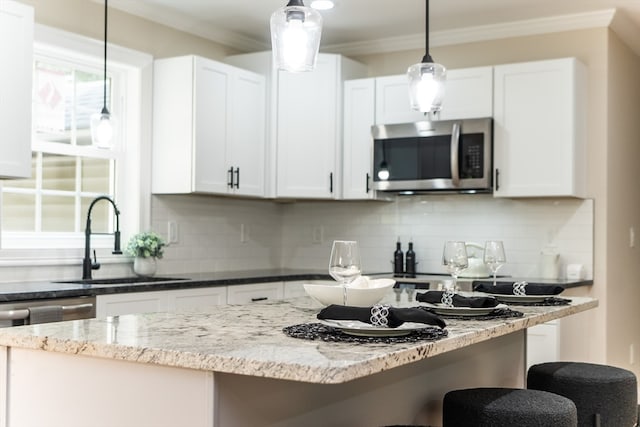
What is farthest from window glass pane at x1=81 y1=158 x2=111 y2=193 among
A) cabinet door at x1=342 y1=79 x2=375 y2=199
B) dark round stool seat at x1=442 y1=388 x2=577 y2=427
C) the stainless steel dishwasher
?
dark round stool seat at x1=442 y1=388 x2=577 y2=427

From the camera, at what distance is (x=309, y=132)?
5.53 metres

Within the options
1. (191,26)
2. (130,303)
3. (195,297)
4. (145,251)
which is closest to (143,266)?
Result: (145,251)

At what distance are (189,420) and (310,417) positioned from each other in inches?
19.8

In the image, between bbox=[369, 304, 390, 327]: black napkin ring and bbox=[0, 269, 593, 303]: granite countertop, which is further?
bbox=[0, 269, 593, 303]: granite countertop

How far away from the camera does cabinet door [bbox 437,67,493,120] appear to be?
510 centimetres

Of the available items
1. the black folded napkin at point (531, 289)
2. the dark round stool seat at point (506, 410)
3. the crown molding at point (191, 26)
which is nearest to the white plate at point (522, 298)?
the black folded napkin at point (531, 289)

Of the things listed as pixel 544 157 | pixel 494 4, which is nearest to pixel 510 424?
pixel 544 157

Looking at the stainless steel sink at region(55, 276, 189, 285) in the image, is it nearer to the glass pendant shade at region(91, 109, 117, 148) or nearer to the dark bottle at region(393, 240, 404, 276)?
the glass pendant shade at region(91, 109, 117, 148)

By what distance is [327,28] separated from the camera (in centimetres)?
550

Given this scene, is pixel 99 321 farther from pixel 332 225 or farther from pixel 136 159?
pixel 332 225

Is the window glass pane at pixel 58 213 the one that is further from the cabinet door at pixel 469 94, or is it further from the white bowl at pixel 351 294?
the white bowl at pixel 351 294

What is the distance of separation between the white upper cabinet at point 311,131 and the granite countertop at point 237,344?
3063 mm

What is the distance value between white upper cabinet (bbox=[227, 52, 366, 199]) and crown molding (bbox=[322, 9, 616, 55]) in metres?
0.42

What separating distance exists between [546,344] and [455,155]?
4.24 ft
